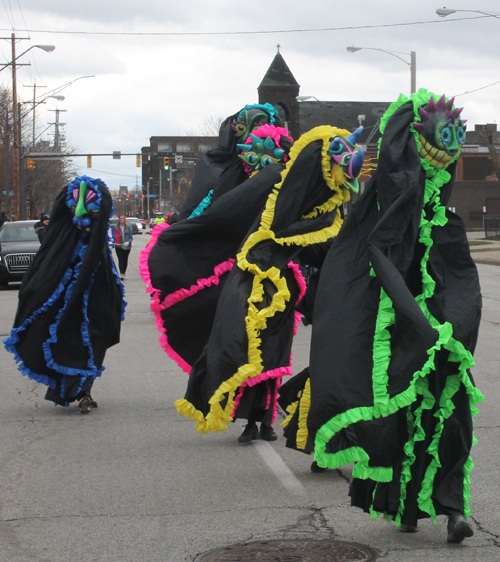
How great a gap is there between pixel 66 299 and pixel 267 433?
Result: 208 centimetres

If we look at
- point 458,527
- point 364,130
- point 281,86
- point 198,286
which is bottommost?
point 458,527

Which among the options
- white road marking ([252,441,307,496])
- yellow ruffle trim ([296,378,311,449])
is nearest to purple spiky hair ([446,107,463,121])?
yellow ruffle trim ([296,378,311,449])

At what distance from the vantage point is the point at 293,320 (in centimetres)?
563

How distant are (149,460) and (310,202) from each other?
193 centimetres

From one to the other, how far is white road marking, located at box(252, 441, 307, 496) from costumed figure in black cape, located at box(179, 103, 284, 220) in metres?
1.98

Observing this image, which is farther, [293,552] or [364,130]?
[364,130]

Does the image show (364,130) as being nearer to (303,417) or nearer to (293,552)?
(303,417)

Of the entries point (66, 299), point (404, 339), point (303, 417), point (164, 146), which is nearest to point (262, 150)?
point (66, 299)

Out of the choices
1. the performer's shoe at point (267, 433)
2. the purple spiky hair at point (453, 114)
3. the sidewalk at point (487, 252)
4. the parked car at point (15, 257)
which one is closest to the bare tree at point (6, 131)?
the parked car at point (15, 257)

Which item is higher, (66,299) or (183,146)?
(183,146)

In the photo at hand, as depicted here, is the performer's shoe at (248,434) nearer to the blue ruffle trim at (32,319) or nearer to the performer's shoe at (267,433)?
the performer's shoe at (267,433)

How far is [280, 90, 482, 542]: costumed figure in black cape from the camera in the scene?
139 inches

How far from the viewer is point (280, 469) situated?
503 centimetres

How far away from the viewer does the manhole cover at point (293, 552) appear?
11.9 ft
